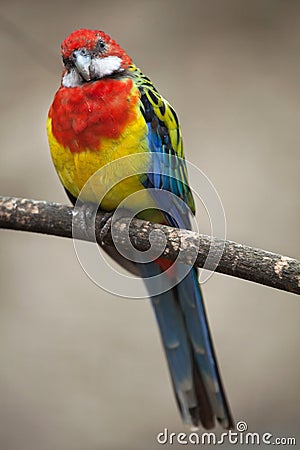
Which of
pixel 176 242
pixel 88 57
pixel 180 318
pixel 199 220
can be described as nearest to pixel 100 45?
pixel 88 57

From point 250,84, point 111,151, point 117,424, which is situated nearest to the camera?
point 111,151

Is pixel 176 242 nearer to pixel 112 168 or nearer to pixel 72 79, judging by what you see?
pixel 112 168

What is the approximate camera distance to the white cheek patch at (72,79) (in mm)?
1679

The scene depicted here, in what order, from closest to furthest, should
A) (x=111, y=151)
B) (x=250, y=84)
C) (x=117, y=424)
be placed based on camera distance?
(x=111, y=151)
(x=117, y=424)
(x=250, y=84)

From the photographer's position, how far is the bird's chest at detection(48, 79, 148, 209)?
1609 mm

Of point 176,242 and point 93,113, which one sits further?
point 93,113

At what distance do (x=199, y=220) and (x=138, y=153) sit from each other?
1062 millimetres

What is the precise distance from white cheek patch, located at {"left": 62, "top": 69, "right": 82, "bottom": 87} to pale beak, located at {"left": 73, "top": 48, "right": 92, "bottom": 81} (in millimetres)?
26

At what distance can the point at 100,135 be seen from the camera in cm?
161

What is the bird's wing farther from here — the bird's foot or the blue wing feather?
the bird's foot

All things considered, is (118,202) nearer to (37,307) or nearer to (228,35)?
(37,307)

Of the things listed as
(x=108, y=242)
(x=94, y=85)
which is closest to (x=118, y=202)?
(x=108, y=242)

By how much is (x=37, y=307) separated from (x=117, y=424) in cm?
58

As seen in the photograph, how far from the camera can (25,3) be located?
311cm
